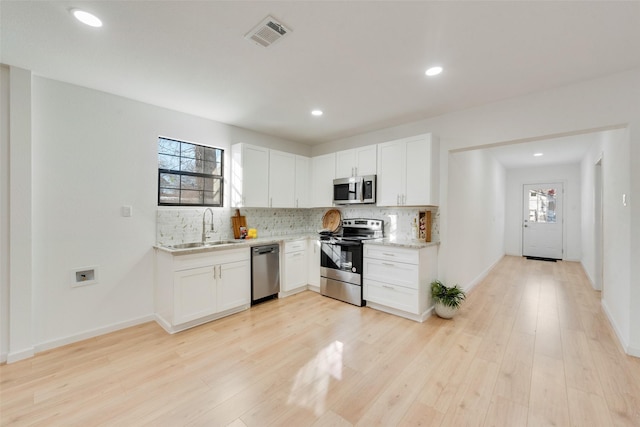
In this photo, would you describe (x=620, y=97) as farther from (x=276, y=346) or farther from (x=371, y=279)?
(x=276, y=346)

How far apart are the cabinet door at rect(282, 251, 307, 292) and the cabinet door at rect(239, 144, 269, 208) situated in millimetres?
907

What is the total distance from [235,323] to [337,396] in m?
1.66

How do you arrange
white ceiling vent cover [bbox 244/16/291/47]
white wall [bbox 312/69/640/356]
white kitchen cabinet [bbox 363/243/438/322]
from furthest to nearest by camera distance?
white kitchen cabinet [bbox 363/243/438/322]
white wall [bbox 312/69/640/356]
white ceiling vent cover [bbox 244/16/291/47]

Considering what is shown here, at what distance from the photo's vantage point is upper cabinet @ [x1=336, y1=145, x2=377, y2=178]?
391 cm

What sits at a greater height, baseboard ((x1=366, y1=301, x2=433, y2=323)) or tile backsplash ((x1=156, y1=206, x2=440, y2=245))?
tile backsplash ((x1=156, y1=206, x2=440, y2=245))

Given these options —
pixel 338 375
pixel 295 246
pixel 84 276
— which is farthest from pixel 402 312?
pixel 84 276

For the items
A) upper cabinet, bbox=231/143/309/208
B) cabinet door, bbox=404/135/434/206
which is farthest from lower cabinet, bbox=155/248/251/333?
cabinet door, bbox=404/135/434/206

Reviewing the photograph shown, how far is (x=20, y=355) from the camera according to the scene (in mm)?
2346

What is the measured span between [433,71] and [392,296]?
8.31ft

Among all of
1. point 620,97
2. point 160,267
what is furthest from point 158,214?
point 620,97

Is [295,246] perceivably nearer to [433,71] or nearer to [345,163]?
[345,163]

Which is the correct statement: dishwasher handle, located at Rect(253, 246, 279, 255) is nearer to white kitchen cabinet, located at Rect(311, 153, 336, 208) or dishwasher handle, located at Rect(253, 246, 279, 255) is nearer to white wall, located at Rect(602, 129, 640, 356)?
white kitchen cabinet, located at Rect(311, 153, 336, 208)

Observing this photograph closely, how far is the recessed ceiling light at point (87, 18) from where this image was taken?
67.0 inches

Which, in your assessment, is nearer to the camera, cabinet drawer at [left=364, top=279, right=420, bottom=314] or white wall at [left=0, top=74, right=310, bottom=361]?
white wall at [left=0, top=74, right=310, bottom=361]
